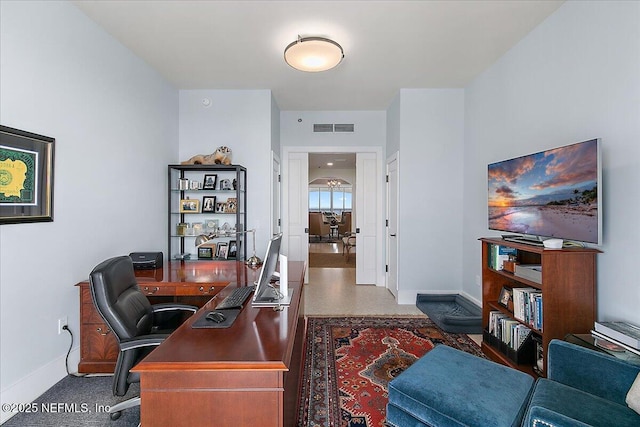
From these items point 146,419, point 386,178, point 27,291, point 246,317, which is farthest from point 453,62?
point 27,291

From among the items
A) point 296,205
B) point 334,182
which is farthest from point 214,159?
point 334,182

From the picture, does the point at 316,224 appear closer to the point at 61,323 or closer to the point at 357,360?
the point at 357,360

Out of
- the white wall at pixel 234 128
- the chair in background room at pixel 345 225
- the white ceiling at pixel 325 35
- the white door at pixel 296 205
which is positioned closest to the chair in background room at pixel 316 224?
the chair in background room at pixel 345 225

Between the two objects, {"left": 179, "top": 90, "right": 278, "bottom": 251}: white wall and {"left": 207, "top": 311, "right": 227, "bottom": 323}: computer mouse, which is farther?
{"left": 179, "top": 90, "right": 278, "bottom": 251}: white wall

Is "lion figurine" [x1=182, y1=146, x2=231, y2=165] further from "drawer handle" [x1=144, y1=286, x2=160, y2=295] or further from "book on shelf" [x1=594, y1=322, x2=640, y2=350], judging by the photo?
"book on shelf" [x1=594, y1=322, x2=640, y2=350]

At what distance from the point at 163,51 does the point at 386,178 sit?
3.48 metres

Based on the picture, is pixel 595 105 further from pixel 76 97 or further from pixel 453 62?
pixel 76 97

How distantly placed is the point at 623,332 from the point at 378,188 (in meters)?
3.70

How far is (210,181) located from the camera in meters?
4.09

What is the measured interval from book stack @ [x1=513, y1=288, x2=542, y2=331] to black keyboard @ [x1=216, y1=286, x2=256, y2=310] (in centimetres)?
206

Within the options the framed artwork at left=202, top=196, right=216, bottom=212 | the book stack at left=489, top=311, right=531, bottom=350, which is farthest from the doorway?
the book stack at left=489, top=311, right=531, bottom=350

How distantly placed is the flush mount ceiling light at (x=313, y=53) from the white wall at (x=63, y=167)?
67.0 inches

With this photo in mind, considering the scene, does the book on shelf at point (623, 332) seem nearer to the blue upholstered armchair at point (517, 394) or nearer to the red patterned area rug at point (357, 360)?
the blue upholstered armchair at point (517, 394)

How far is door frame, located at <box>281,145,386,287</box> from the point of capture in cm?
508
